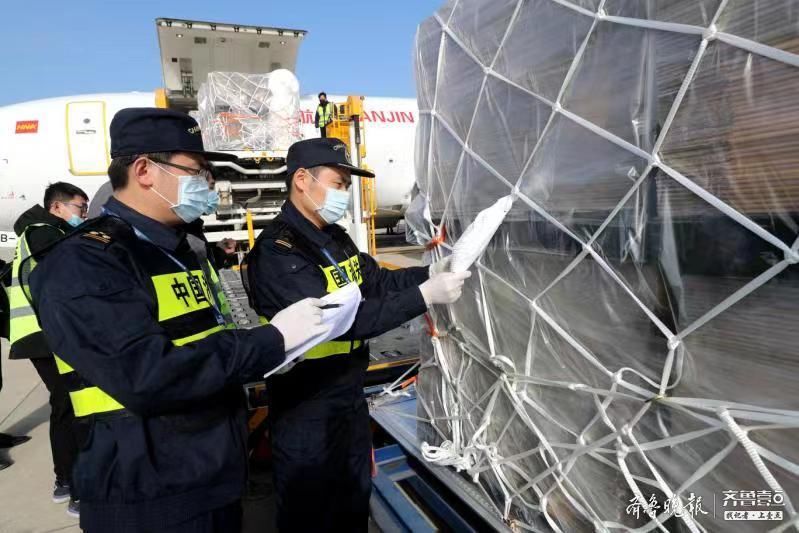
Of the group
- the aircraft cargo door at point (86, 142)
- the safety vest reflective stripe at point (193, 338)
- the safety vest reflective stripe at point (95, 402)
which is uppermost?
the aircraft cargo door at point (86, 142)

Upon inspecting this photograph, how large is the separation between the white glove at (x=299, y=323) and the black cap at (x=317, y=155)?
73 centimetres

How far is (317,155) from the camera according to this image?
75.7 inches

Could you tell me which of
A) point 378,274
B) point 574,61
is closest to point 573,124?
point 574,61

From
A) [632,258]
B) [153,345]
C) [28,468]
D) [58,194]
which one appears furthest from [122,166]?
[28,468]

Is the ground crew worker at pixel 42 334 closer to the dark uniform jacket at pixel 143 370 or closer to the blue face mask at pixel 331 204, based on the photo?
the dark uniform jacket at pixel 143 370

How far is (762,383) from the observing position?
0.95 meters

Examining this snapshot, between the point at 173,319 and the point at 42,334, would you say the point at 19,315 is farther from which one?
the point at 173,319

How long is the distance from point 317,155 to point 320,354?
2.61 ft

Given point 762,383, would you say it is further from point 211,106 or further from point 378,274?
point 211,106

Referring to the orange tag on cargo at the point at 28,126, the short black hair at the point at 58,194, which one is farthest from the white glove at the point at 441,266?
the orange tag on cargo at the point at 28,126

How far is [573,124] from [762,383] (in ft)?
2.43

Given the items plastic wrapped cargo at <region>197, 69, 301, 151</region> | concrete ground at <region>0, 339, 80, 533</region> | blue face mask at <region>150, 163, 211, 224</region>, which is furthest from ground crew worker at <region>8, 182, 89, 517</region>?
plastic wrapped cargo at <region>197, 69, 301, 151</region>

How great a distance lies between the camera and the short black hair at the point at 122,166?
1.40 metres

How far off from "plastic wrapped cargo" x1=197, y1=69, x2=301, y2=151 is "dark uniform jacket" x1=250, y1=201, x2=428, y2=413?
446 cm
